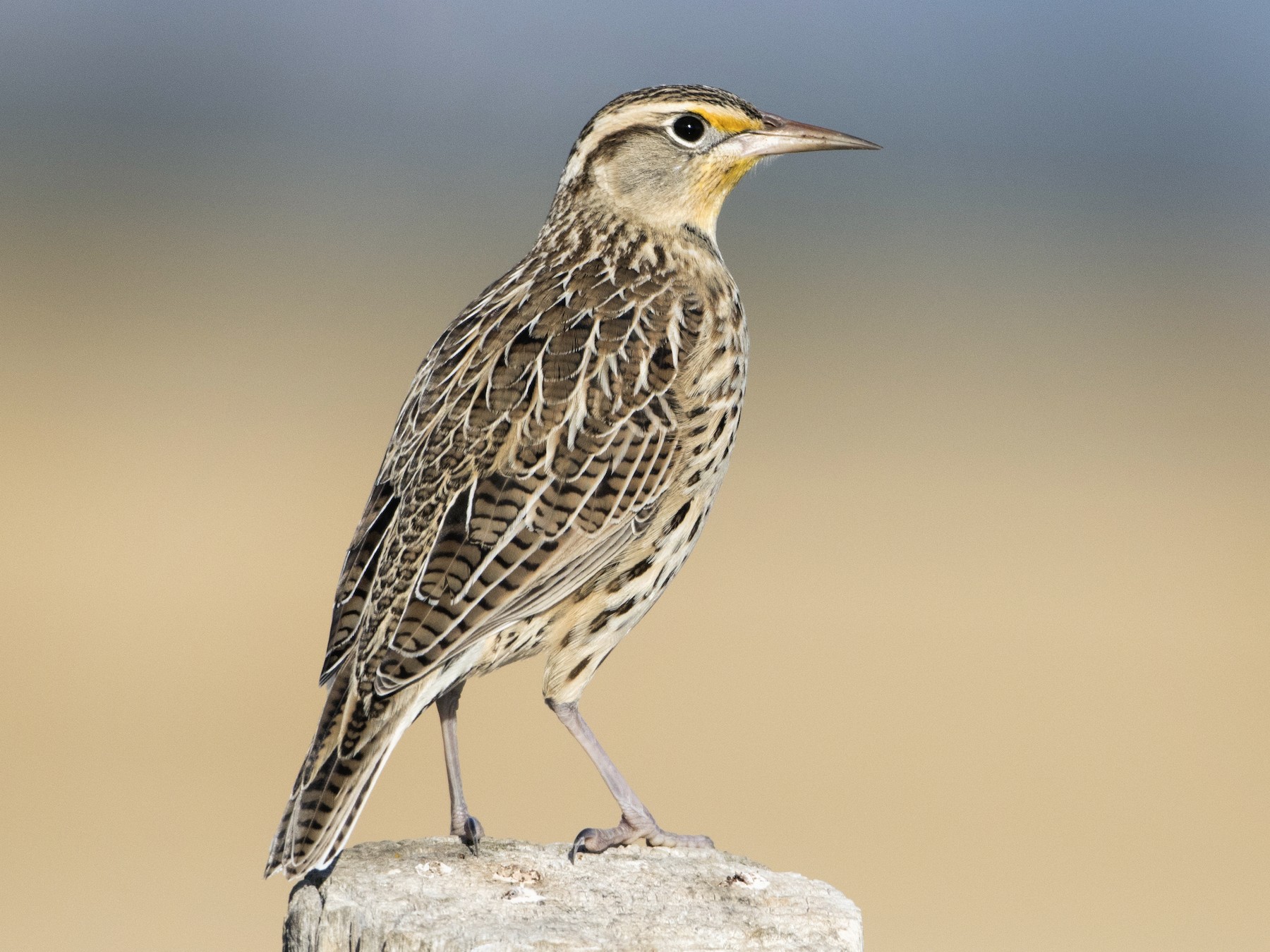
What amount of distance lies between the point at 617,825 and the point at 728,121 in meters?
2.24

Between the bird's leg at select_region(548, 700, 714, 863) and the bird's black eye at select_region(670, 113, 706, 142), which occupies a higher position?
the bird's black eye at select_region(670, 113, 706, 142)

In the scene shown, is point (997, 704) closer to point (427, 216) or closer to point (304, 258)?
point (304, 258)

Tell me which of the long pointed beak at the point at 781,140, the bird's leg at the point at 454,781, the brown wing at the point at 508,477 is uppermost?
the long pointed beak at the point at 781,140

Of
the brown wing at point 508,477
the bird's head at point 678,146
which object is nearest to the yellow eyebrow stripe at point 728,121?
the bird's head at point 678,146

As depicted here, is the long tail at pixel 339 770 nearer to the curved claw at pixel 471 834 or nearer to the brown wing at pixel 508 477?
the brown wing at pixel 508 477

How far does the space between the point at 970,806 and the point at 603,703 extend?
313cm

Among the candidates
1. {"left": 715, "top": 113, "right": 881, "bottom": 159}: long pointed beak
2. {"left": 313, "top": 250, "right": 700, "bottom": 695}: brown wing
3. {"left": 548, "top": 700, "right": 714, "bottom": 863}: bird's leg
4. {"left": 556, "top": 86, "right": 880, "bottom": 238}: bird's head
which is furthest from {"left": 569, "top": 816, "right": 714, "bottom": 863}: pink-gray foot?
{"left": 715, "top": 113, "right": 881, "bottom": 159}: long pointed beak

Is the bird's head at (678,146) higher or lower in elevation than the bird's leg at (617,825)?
higher

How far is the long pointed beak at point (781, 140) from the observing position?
5.68m

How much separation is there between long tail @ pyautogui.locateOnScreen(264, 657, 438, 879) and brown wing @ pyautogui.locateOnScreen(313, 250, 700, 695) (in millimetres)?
81

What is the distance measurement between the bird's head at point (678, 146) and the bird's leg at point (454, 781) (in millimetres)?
1664

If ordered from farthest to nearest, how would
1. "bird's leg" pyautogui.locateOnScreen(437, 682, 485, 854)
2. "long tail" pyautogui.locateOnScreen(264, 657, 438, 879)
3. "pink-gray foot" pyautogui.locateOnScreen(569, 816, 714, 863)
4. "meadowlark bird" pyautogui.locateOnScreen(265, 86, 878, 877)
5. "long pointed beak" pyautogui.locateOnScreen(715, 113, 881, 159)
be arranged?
"long pointed beak" pyautogui.locateOnScreen(715, 113, 881, 159)
"pink-gray foot" pyautogui.locateOnScreen(569, 816, 714, 863)
"bird's leg" pyautogui.locateOnScreen(437, 682, 485, 854)
"meadowlark bird" pyautogui.locateOnScreen(265, 86, 878, 877)
"long tail" pyautogui.locateOnScreen(264, 657, 438, 879)

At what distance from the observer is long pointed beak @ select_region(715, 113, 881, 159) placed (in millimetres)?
5676

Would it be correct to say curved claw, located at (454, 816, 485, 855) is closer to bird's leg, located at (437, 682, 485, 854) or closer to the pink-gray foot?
bird's leg, located at (437, 682, 485, 854)
